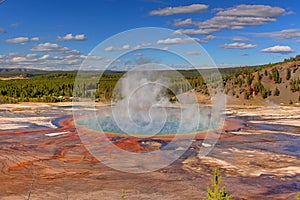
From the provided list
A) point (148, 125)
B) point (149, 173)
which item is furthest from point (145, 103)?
point (149, 173)

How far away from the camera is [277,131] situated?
21047mm

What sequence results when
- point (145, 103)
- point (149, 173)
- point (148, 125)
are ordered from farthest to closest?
point (145, 103)
point (148, 125)
point (149, 173)

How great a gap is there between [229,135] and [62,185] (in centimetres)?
1137

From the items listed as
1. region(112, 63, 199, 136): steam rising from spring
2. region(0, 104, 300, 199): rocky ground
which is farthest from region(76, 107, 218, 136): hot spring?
region(0, 104, 300, 199): rocky ground

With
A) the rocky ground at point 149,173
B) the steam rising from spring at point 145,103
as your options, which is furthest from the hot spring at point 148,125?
the rocky ground at point 149,173

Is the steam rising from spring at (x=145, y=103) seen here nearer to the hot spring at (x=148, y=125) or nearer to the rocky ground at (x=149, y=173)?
the hot spring at (x=148, y=125)

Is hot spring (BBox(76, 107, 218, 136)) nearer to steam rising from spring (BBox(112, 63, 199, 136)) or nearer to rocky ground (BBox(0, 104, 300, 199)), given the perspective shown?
steam rising from spring (BBox(112, 63, 199, 136))

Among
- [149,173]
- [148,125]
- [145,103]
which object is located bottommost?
[149,173]

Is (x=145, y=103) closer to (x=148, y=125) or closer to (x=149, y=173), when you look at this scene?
(x=148, y=125)

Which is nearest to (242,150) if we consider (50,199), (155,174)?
(155,174)

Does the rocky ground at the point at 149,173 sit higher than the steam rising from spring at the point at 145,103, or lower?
lower

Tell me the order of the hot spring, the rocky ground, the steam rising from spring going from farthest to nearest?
the hot spring < the steam rising from spring < the rocky ground

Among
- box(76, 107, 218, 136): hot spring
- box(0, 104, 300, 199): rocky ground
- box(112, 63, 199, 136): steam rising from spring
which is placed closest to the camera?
box(0, 104, 300, 199): rocky ground

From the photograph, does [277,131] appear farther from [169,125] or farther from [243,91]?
[243,91]
